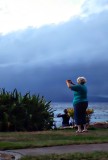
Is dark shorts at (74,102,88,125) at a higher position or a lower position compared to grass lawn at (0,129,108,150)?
higher

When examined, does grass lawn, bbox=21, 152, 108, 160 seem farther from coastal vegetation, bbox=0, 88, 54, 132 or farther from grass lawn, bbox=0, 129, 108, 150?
coastal vegetation, bbox=0, 88, 54, 132

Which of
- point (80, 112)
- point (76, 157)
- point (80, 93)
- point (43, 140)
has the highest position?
point (80, 93)

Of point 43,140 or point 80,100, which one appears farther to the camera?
point 80,100

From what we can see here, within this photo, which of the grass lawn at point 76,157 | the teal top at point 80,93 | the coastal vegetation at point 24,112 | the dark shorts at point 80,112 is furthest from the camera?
the coastal vegetation at point 24,112

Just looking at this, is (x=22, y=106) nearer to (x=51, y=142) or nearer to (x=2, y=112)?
(x=2, y=112)

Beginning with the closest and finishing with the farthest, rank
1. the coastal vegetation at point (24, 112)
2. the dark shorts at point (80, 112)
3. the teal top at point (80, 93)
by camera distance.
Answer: the teal top at point (80, 93) < the dark shorts at point (80, 112) < the coastal vegetation at point (24, 112)

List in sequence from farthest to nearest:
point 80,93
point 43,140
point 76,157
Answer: point 80,93 → point 43,140 → point 76,157

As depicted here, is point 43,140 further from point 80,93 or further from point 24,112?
point 24,112

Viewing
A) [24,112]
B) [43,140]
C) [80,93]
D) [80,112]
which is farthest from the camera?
[24,112]

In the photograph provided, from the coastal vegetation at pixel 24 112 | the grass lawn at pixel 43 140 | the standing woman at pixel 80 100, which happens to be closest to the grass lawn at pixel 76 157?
the grass lawn at pixel 43 140

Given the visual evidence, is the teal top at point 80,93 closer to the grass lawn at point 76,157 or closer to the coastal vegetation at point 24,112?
the coastal vegetation at point 24,112

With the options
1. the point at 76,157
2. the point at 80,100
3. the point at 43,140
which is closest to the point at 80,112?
the point at 80,100

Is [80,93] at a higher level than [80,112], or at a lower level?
higher

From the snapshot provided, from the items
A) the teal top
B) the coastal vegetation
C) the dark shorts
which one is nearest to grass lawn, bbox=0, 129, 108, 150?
the dark shorts
